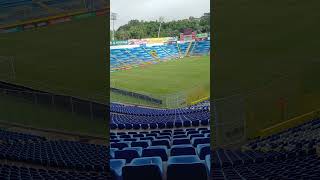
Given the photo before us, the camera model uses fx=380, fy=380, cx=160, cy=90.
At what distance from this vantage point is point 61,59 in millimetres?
8211

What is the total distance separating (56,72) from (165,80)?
49.5 ft

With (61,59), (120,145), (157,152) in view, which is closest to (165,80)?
(61,59)

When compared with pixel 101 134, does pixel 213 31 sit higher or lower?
higher

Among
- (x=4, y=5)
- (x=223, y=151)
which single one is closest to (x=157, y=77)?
(x=4, y=5)

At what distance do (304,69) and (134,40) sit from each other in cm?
2706

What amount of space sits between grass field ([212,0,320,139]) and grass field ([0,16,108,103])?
256 centimetres

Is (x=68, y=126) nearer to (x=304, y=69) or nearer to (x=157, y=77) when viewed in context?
(x=304, y=69)

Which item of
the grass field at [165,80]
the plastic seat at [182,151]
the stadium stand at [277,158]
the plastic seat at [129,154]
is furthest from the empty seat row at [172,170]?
the grass field at [165,80]

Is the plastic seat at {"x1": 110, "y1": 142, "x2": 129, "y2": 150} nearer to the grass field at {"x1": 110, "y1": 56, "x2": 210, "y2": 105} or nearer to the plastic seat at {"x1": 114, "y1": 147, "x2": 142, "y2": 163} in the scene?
the plastic seat at {"x1": 114, "y1": 147, "x2": 142, "y2": 163}

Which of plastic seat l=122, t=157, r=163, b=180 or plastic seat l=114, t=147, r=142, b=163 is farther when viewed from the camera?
plastic seat l=114, t=147, r=142, b=163

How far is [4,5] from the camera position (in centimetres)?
862

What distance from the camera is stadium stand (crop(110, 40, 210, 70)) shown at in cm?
3062

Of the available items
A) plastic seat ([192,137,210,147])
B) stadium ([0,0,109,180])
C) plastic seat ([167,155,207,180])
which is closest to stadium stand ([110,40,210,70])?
stadium ([0,0,109,180])

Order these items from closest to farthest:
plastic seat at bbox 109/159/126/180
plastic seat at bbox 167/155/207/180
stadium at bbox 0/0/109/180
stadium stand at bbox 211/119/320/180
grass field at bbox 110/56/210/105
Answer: stadium stand at bbox 211/119/320/180 → plastic seat at bbox 167/155/207/180 → plastic seat at bbox 109/159/126/180 → stadium at bbox 0/0/109/180 → grass field at bbox 110/56/210/105
